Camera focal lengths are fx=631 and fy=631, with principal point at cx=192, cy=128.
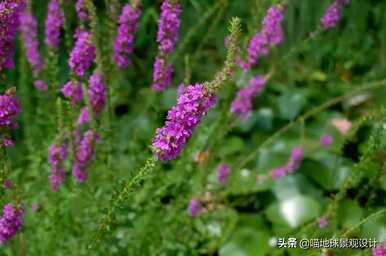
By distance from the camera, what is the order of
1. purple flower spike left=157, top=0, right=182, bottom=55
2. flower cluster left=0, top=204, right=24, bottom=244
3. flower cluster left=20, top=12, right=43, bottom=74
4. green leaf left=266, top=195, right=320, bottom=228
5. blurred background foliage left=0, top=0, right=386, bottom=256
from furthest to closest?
green leaf left=266, top=195, right=320, bottom=228
flower cluster left=20, top=12, right=43, bottom=74
blurred background foliage left=0, top=0, right=386, bottom=256
purple flower spike left=157, top=0, right=182, bottom=55
flower cluster left=0, top=204, right=24, bottom=244

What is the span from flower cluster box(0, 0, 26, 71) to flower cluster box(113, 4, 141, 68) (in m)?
0.36

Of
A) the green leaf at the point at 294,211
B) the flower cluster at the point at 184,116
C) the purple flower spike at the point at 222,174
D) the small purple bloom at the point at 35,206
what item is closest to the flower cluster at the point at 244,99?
the purple flower spike at the point at 222,174

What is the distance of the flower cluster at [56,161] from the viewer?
239 cm

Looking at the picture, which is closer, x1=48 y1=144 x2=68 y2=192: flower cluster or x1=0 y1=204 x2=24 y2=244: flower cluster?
x1=0 y1=204 x2=24 y2=244: flower cluster

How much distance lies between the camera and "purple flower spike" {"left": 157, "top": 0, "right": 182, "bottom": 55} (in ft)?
6.89

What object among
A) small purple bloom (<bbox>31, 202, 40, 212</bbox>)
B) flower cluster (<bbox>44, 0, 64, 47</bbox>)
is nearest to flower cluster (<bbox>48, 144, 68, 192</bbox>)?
small purple bloom (<bbox>31, 202, 40, 212</bbox>)

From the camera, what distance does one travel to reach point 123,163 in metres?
3.47

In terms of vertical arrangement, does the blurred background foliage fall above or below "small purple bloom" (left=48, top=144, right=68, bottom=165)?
above

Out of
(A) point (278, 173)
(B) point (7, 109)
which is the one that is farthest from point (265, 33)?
(B) point (7, 109)

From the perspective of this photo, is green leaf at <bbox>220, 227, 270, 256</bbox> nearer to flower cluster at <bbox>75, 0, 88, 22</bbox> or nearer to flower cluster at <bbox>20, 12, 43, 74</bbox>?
flower cluster at <bbox>20, 12, 43, 74</bbox>

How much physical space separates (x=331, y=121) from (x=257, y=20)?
1.71 m

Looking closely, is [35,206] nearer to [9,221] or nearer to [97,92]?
[97,92]

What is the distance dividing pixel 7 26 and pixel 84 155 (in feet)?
2.51

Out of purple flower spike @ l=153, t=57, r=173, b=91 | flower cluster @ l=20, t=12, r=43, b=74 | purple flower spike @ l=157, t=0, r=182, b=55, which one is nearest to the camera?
purple flower spike @ l=157, t=0, r=182, b=55
